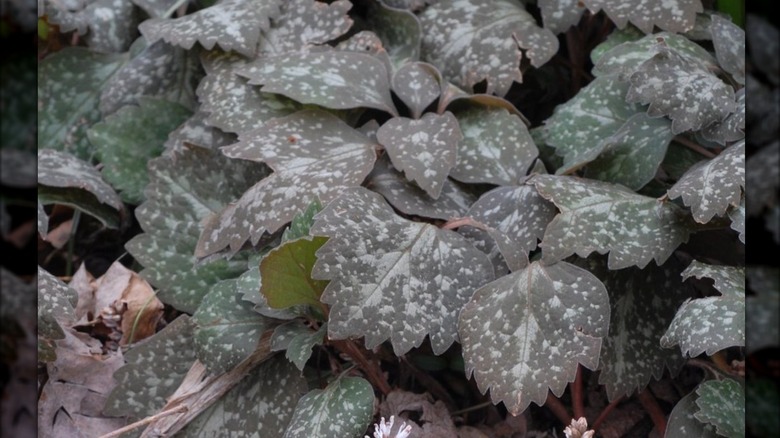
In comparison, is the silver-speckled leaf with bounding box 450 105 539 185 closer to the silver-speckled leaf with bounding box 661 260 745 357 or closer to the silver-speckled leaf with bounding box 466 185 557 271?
the silver-speckled leaf with bounding box 466 185 557 271

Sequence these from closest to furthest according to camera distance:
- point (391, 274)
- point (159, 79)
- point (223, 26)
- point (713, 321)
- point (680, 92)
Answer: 1. point (713, 321)
2. point (391, 274)
3. point (680, 92)
4. point (223, 26)
5. point (159, 79)

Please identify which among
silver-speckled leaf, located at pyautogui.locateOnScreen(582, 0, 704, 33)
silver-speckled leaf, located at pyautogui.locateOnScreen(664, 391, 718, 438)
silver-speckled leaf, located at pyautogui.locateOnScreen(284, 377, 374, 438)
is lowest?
silver-speckled leaf, located at pyautogui.locateOnScreen(664, 391, 718, 438)

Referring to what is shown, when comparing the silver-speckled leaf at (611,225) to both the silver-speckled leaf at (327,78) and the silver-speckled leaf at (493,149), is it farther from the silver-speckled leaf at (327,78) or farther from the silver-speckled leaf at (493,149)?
the silver-speckled leaf at (327,78)

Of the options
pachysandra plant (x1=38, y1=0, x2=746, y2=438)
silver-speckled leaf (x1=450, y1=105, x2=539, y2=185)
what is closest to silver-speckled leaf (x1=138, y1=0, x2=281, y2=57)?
pachysandra plant (x1=38, y1=0, x2=746, y2=438)

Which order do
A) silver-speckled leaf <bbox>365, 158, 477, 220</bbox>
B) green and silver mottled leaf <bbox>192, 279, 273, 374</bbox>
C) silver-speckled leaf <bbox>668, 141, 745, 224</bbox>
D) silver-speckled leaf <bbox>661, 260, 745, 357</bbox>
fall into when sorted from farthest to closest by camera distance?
silver-speckled leaf <bbox>365, 158, 477, 220</bbox> → green and silver mottled leaf <bbox>192, 279, 273, 374</bbox> → silver-speckled leaf <bbox>668, 141, 745, 224</bbox> → silver-speckled leaf <bbox>661, 260, 745, 357</bbox>

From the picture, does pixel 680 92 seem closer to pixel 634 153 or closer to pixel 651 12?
pixel 634 153

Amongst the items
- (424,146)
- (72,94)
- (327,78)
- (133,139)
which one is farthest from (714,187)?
(72,94)

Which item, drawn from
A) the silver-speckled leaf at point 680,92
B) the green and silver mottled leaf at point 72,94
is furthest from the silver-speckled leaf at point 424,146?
the green and silver mottled leaf at point 72,94

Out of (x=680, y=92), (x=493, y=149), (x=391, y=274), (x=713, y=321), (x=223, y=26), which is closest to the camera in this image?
(x=713, y=321)
